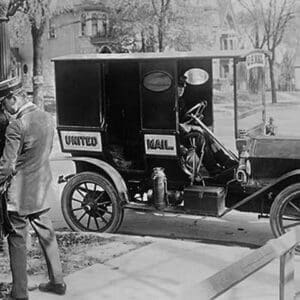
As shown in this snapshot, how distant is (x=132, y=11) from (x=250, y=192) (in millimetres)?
23286

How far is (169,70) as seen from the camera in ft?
25.2

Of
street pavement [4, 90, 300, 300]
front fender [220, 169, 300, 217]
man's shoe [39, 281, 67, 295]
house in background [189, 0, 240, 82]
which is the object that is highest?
house in background [189, 0, 240, 82]

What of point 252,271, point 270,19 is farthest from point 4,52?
point 270,19

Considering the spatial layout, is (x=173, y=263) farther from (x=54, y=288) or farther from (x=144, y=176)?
(x=144, y=176)

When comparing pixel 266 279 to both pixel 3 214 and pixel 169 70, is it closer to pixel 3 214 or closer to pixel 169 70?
pixel 3 214

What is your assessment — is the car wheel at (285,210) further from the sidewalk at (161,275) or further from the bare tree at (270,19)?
the bare tree at (270,19)

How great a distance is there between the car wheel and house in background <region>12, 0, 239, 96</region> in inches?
949

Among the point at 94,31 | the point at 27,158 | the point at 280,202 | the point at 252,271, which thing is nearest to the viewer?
the point at 252,271

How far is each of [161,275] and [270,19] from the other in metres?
33.2

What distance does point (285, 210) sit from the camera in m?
7.04

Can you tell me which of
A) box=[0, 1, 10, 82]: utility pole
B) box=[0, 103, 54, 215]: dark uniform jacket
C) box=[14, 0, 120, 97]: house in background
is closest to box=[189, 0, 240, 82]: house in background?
box=[0, 1, 10, 82]: utility pole

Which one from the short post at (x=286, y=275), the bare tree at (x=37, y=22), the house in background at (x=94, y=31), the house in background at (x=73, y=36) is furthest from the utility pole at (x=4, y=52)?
the house in background at (x=73, y=36)

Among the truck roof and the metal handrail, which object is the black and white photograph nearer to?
the truck roof

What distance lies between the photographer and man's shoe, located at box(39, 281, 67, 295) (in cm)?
531
